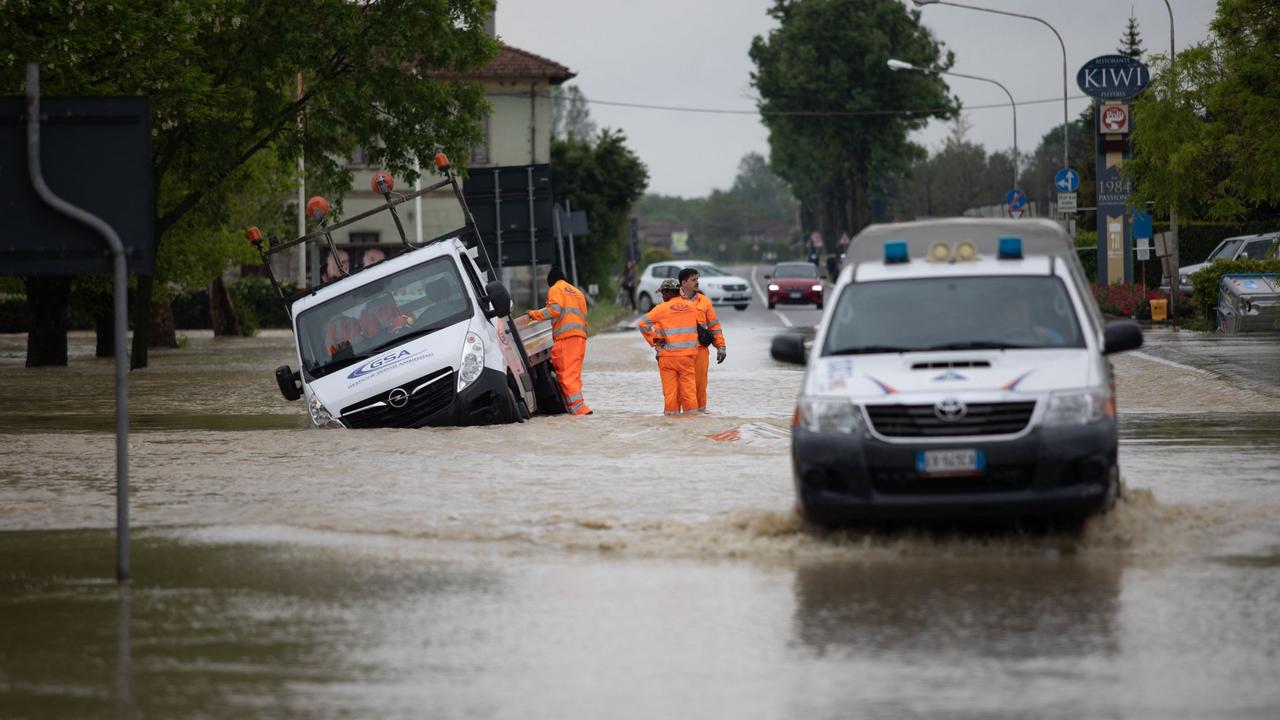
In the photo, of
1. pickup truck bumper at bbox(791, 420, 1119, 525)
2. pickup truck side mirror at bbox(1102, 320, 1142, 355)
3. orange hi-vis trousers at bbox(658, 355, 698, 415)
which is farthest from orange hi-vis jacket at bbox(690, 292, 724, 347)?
pickup truck bumper at bbox(791, 420, 1119, 525)

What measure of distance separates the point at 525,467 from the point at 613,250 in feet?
175

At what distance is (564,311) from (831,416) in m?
9.73

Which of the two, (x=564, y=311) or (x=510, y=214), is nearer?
(x=564, y=311)

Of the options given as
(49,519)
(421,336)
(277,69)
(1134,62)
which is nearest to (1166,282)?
(1134,62)

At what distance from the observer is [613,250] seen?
67938mm

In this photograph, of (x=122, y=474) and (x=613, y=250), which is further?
(x=613, y=250)

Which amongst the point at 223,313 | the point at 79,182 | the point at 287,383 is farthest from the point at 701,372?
the point at 223,313

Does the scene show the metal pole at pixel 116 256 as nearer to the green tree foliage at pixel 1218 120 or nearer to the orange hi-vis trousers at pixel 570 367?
the orange hi-vis trousers at pixel 570 367

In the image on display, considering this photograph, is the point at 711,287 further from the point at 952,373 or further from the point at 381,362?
the point at 952,373

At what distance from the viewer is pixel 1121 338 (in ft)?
34.7

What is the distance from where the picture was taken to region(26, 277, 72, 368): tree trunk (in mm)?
34875

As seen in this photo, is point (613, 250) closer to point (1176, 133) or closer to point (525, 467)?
point (1176, 133)

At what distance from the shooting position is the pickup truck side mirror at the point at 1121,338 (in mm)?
10531

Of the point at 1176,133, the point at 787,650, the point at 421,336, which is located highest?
the point at 1176,133
